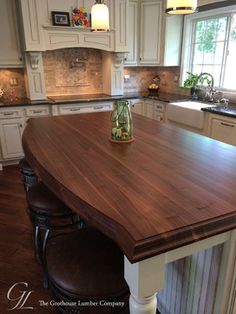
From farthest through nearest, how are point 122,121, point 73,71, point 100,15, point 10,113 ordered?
point 73,71 → point 10,113 → point 100,15 → point 122,121

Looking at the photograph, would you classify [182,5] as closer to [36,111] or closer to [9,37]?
[36,111]

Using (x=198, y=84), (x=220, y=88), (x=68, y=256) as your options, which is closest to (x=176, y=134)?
(x=68, y=256)

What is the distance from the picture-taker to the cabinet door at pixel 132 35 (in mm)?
4477

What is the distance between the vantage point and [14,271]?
2012 mm

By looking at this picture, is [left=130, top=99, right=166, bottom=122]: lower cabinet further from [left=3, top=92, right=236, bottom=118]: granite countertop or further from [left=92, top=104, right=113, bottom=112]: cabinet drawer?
[left=92, top=104, right=113, bottom=112]: cabinet drawer

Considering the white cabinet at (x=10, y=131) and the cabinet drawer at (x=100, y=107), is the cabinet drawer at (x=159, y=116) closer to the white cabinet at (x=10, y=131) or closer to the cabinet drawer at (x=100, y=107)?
the cabinet drawer at (x=100, y=107)

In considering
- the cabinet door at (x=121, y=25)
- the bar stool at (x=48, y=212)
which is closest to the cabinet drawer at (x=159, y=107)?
the cabinet door at (x=121, y=25)

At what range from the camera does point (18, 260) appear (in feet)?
6.97

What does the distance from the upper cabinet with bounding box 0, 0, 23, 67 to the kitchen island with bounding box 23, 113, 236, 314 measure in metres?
2.68

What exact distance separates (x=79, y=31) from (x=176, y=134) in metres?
2.92

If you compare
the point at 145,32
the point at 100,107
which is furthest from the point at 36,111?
the point at 145,32

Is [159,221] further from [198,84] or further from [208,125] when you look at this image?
[198,84]

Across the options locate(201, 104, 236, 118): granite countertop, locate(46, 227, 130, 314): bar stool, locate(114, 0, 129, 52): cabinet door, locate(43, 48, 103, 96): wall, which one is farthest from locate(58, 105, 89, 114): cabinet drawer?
locate(46, 227, 130, 314): bar stool

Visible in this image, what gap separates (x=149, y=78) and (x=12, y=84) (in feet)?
8.73
